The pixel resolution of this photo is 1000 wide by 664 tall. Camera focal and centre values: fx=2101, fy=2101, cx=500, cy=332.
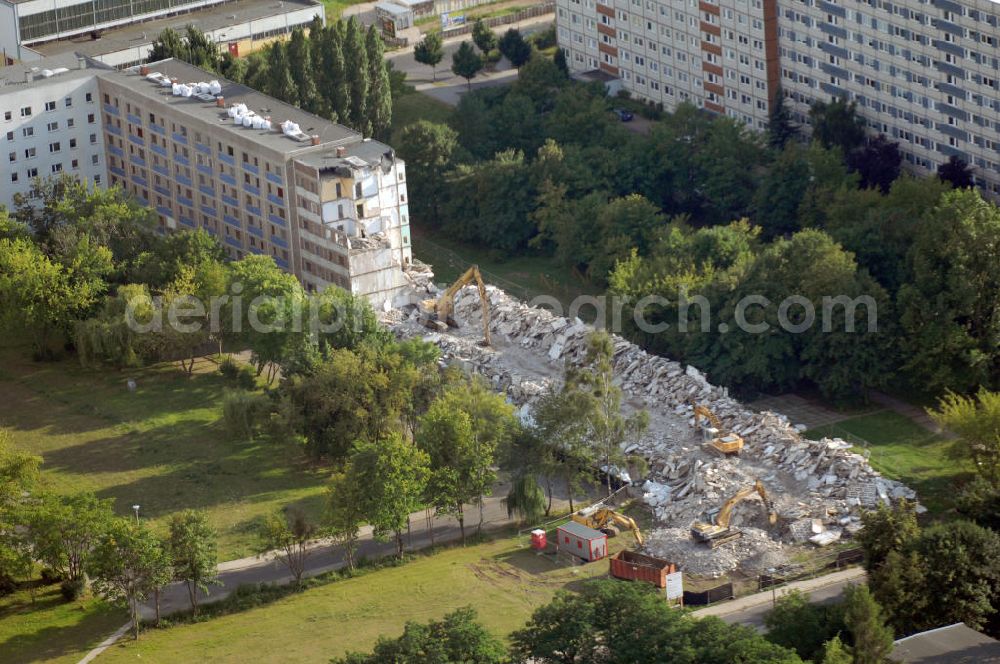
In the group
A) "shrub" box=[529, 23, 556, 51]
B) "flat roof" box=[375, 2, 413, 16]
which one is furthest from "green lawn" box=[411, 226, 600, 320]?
"flat roof" box=[375, 2, 413, 16]

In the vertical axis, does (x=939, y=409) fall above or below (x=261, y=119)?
below

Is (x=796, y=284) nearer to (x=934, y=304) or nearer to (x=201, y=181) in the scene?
(x=934, y=304)

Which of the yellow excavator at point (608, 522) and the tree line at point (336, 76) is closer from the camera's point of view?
the yellow excavator at point (608, 522)

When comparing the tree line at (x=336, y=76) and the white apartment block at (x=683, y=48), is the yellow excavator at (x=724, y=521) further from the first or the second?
the white apartment block at (x=683, y=48)

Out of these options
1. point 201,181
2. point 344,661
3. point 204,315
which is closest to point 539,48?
point 201,181

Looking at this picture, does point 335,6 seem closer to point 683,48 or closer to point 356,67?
point 356,67

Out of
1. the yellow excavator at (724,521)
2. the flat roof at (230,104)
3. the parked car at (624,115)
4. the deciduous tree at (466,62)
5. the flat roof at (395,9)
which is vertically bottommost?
the yellow excavator at (724,521)

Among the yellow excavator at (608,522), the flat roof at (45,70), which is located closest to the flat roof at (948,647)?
the yellow excavator at (608,522)
